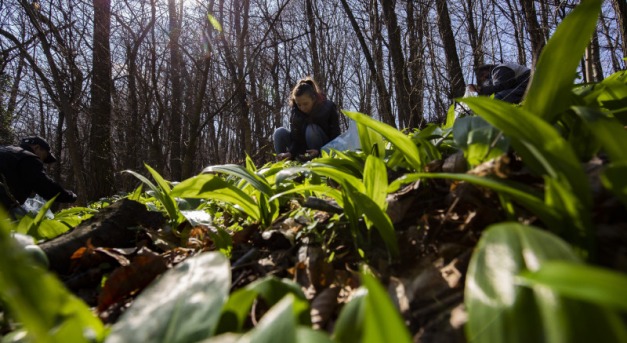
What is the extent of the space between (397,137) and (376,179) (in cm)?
21

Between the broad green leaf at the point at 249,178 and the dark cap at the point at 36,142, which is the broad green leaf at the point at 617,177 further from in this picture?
the dark cap at the point at 36,142

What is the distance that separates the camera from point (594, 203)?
1.99 ft

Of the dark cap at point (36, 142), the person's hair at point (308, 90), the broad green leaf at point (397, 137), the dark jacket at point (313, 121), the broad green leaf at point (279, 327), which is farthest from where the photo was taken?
the dark cap at point (36, 142)

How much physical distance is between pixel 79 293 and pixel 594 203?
116 cm

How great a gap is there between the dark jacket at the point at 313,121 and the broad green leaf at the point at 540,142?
3.96 meters

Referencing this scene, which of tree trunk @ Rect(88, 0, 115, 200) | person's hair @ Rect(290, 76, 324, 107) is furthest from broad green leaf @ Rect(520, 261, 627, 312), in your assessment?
tree trunk @ Rect(88, 0, 115, 200)

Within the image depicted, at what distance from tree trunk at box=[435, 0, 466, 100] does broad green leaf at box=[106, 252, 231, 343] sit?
4.48 meters

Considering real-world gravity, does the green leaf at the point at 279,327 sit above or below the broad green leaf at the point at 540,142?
below

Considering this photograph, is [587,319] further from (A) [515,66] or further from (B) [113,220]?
(A) [515,66]

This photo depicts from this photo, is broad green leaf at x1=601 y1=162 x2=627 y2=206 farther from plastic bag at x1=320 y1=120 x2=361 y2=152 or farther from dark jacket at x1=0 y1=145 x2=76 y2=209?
dark jacket at x1=0 y1=145 x2=76 y2=209

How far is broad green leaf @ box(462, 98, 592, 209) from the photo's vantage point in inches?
21.5

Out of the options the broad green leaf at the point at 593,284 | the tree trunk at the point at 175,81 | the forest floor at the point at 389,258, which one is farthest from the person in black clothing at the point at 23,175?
the broad green leaf at the point at 593,284

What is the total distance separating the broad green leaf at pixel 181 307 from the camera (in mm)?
495

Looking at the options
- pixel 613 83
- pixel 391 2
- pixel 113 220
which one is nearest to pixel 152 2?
pixel 391 2
